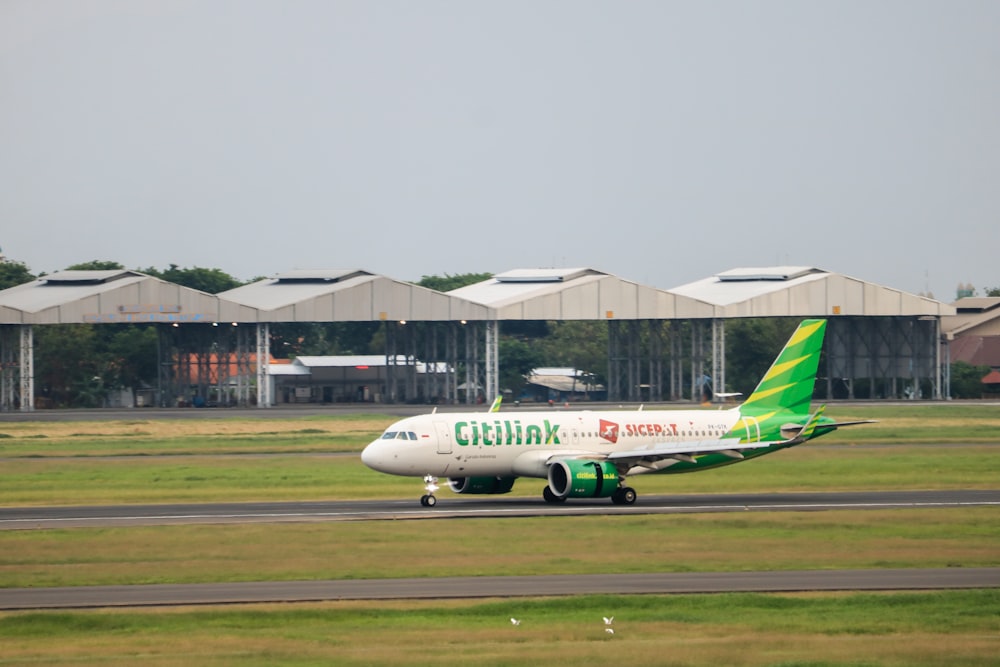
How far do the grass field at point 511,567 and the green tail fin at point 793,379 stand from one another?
3097 millimetres

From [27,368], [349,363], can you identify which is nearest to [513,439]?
[27,368]

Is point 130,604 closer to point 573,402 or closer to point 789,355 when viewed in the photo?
point 789,355

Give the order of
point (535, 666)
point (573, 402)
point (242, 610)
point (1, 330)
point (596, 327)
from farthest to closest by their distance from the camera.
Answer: point (596, 327) → point (573, 402) → point (1, 330) → point (242, 610) → point (535, 666)

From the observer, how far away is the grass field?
2380 cm

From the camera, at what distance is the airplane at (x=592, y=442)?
47875 mm

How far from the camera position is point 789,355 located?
179ft

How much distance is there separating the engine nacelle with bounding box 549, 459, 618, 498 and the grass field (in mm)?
4521

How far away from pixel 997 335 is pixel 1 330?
116469mm

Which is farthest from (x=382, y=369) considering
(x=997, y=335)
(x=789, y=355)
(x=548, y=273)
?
(x=789, y=355)

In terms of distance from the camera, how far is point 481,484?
167 ft

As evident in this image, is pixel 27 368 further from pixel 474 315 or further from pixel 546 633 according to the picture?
pixel 546 633

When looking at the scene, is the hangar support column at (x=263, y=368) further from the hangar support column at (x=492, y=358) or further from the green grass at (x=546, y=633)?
the green grass at (x=546, y=633)

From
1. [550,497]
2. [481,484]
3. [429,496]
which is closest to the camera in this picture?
[429,496]

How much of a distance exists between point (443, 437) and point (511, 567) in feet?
52.2
